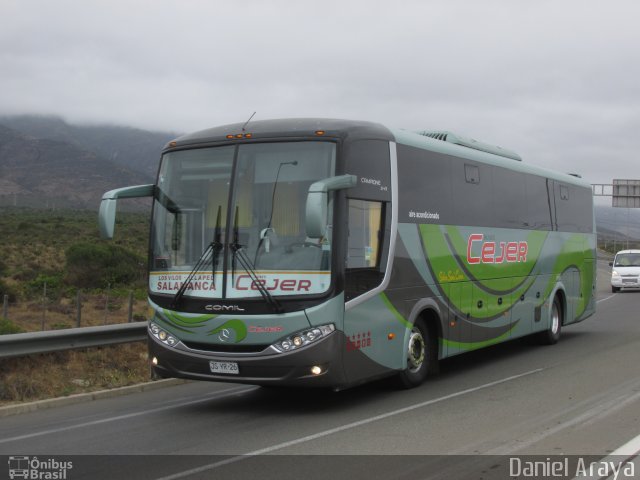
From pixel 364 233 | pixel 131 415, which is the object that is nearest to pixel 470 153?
pixel 364 233

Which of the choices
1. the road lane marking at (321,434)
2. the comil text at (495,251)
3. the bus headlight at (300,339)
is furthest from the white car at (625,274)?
the bus headlight at (300,339)

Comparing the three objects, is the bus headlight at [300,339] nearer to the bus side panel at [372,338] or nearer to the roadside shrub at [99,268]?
the bus side panel at [372,338]

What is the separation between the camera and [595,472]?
655 cm

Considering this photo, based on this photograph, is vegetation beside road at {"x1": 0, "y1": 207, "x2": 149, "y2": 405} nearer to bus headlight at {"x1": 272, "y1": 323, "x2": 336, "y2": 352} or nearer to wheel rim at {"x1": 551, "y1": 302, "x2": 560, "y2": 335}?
bus headlight at {"x1": 272, "y1": 323, "x2": 336, "y2": 352}

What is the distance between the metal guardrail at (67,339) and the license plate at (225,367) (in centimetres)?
277

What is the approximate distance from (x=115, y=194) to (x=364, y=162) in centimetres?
298

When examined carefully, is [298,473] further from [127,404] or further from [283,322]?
[127,404]

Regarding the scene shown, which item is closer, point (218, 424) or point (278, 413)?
point (218, 424)

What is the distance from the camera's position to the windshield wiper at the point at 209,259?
9305 mm

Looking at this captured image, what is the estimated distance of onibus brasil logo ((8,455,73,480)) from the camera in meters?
6.76

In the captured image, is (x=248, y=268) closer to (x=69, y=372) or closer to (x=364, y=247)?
(x=364, y=247)

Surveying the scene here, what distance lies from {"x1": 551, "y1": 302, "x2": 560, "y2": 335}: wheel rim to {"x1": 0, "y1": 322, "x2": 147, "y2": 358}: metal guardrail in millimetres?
8349

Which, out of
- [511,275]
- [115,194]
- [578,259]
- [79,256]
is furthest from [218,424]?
[79,256]

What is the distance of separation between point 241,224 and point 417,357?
10.8 ft
